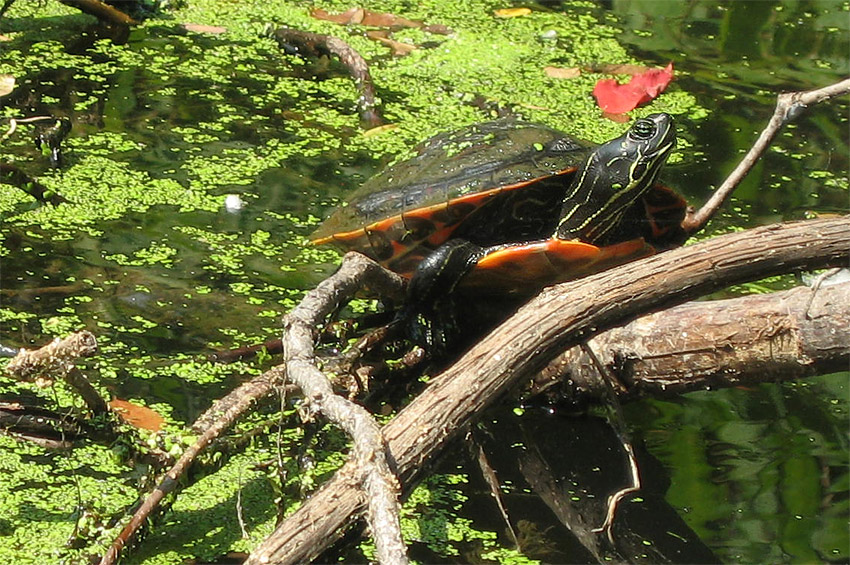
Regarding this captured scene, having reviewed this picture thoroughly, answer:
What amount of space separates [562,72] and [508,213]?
1790mm

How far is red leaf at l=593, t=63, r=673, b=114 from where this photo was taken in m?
3.83

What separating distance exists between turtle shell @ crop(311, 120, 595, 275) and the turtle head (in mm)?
56

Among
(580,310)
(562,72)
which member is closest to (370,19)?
(562,72)

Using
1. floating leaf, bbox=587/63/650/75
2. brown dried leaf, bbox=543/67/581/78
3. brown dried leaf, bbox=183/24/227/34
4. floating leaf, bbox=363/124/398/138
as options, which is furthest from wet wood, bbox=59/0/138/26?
floating leaf, bbox=587/63/650/75

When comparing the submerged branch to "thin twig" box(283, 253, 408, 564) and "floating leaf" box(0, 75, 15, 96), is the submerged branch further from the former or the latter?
"floating leaf" box(0, 75, 15, 96)

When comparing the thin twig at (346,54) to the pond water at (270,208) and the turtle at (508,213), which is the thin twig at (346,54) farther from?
the turtle at (508,213)

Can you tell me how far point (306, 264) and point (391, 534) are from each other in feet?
5.35

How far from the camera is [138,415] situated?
211cm

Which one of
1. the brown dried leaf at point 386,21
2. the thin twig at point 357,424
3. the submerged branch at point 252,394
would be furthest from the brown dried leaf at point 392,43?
the thin twig at point 357,424

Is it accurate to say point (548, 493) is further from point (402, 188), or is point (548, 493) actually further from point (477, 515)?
point (402, 188)

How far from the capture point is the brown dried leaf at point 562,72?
4.13m

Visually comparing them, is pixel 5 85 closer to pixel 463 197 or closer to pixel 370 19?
pixel 463 197

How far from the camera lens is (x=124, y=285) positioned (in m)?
2.61

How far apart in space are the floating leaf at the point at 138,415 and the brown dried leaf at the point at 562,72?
249 cm
